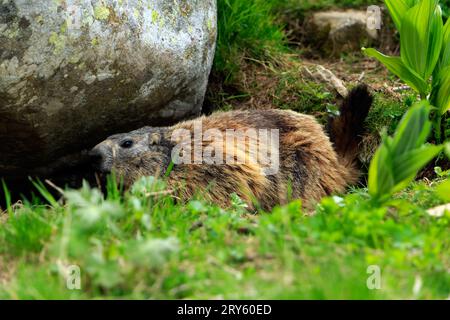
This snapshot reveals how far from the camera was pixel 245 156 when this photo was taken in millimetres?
4840

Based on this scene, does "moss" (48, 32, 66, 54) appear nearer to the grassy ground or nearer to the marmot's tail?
the grassy ground

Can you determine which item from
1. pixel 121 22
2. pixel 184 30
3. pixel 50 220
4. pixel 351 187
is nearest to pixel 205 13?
pixel 184 30

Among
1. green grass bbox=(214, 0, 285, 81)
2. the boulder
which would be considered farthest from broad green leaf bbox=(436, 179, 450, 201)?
the boulder

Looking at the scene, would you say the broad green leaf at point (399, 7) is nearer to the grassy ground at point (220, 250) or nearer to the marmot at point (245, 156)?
the marmot at point (245, 156)

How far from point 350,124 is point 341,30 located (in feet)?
6.40

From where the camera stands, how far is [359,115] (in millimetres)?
5172

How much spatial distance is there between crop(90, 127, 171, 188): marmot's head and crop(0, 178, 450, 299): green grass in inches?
56.6

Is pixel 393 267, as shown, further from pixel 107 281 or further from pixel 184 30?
pixel 184 30

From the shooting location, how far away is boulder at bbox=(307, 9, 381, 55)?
6.85 m

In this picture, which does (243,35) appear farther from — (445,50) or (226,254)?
(226,254)

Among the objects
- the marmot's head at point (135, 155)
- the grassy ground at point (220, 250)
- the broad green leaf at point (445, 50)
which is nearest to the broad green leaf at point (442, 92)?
the broad green leaf at point (445, 50)

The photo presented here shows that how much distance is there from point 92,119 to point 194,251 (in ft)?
6.91

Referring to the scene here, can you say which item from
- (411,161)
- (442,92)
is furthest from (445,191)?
(442,92)

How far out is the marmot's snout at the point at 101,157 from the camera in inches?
185
